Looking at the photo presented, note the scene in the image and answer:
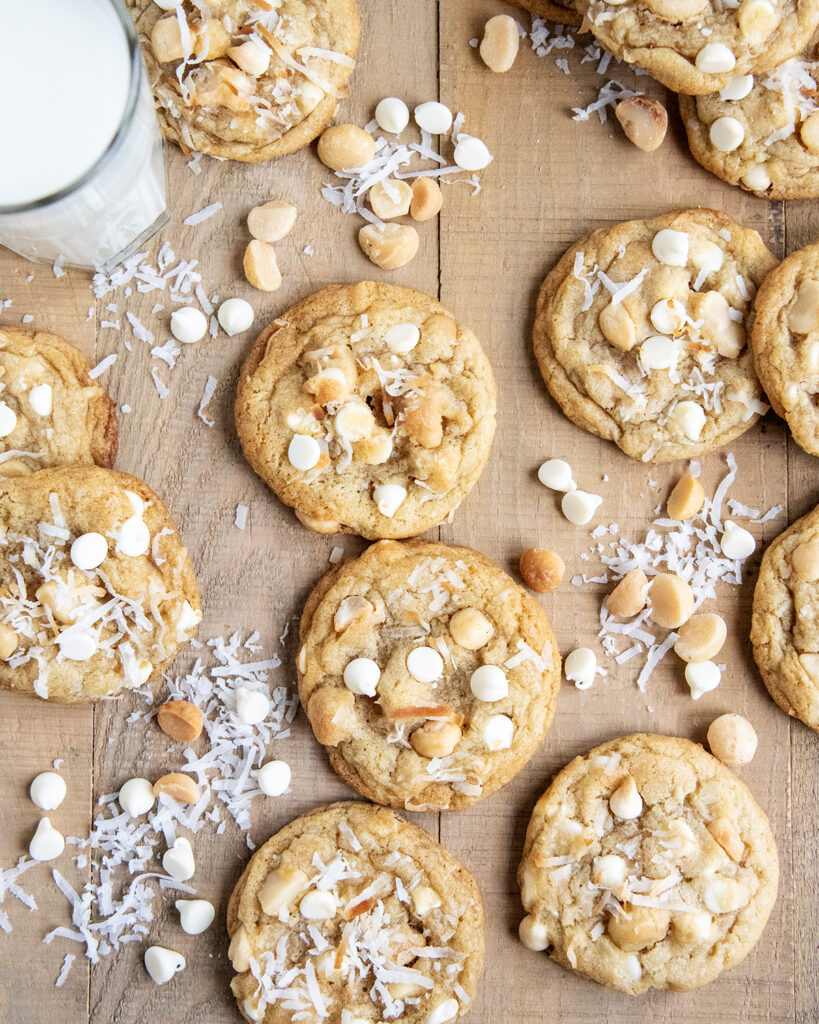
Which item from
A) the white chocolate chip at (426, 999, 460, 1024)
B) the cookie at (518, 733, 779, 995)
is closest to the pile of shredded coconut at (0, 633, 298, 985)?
the white chocolate chip at (426, 999, 460, 1024)

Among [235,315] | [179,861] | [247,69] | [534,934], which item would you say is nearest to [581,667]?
[534,934]

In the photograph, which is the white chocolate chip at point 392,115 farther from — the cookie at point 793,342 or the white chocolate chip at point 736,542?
the white chocolate chip at point 736,542

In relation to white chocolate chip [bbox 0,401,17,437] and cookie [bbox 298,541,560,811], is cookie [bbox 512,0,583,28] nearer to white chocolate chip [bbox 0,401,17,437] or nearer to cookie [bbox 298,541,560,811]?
cookie [bbox 298,541,560,811]

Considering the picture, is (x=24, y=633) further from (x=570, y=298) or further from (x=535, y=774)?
(x=570, y=298)

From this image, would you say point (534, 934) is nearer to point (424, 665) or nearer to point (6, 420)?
point (424, 665)

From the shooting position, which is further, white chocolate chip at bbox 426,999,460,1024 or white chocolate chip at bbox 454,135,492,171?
white chocolate chip at bbox 454,135,492,171
